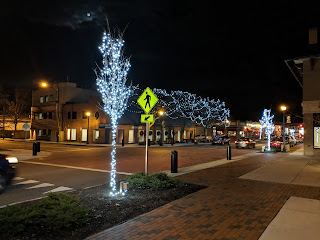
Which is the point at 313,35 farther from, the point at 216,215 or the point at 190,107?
the point at 190,107

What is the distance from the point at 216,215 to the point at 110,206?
101 inches

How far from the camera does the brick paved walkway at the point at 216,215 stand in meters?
4.74

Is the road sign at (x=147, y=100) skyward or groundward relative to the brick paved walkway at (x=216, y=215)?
skyward

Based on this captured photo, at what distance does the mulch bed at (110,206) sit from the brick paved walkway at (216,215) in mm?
263

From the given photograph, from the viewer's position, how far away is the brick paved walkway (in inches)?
187

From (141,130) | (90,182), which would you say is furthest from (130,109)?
(90,182)

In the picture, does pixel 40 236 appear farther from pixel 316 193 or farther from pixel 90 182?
pixel 316 193

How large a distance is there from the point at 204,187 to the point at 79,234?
5.02 m

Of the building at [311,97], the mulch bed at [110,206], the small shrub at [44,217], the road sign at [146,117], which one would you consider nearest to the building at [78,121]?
the building at [311,97]

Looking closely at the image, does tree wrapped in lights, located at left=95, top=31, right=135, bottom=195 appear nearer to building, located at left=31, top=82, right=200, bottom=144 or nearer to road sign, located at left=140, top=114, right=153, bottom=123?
road sign, located at left=140, top=114, right=153, bottom=123

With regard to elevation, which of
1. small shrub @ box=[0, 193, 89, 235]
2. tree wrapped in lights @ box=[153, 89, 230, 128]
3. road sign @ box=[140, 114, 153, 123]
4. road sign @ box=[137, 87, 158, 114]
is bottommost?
small shrub @ box=[0, 193, 89, 235]

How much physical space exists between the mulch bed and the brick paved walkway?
0.86ft

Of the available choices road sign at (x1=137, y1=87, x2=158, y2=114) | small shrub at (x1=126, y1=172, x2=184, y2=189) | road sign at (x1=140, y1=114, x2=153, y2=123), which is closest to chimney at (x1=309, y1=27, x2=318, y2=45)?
road sign at (x1=137, y1=87, x2=158, y2=114)

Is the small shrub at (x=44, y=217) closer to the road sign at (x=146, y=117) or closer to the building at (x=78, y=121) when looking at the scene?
the road sign at (x=146, y=117)
